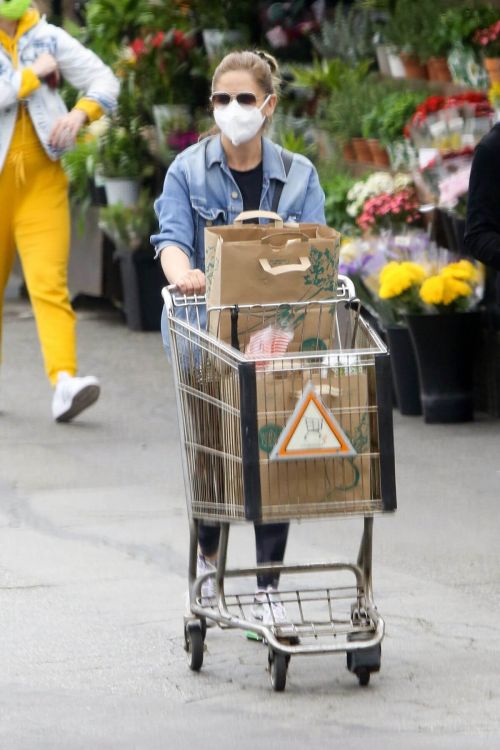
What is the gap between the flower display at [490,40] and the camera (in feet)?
32.4

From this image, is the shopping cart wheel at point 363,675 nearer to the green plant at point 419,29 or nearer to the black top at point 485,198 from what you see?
the black top at point 485,198

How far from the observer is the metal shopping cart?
4.57m

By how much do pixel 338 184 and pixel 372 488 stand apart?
602cm

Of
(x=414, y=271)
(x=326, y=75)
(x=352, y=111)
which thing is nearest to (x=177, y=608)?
(x=414, y=271)

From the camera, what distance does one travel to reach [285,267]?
4.75 meters

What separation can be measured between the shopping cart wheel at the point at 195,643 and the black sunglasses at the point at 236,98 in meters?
1.63

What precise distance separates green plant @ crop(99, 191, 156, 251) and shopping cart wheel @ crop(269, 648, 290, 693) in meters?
7.38

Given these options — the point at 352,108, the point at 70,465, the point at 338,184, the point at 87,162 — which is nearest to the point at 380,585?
the point at 70,465

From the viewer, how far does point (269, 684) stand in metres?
4.92

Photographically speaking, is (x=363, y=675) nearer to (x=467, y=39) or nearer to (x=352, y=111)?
(x=467, y=39)

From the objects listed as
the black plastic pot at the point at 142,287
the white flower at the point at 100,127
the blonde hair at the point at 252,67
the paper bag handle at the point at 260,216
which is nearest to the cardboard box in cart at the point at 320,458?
the paper bag handle at the point at 260,216

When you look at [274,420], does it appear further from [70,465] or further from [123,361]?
[123,361]

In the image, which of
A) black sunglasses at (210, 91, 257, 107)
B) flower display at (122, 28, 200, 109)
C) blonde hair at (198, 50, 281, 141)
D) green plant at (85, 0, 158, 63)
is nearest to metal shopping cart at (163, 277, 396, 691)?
black sunglasses at (210, 91, 257, 107)

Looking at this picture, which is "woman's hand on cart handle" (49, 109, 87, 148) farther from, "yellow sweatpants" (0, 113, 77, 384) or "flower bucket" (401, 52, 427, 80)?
"flower bucket" (401, 52, 427, 80)
